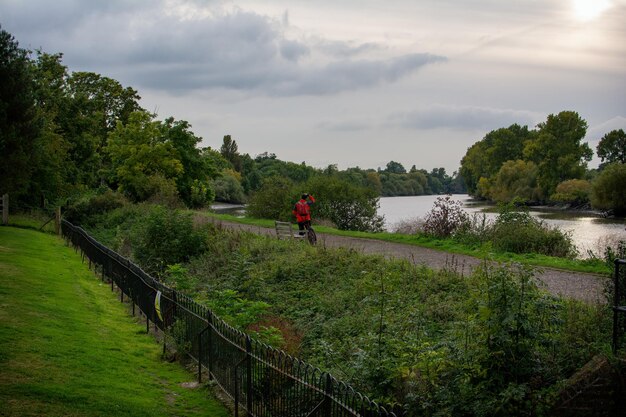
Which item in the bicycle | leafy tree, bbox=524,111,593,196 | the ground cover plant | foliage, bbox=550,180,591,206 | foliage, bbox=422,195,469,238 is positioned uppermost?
leafy tree, bbox=524,111,593,196

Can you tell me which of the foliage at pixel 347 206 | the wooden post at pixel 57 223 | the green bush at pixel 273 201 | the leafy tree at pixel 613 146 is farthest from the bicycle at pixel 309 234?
the leafy tree at pixel 613 146

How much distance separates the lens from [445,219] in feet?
73.8

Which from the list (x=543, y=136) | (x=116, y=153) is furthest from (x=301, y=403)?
(x=543, y=136)

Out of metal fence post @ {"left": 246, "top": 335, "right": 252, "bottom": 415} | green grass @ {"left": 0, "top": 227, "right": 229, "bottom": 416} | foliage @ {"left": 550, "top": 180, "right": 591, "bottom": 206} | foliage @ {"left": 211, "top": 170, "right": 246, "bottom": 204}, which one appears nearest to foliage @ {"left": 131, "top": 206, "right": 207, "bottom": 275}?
green grass @ {"left": 0, "top": 227, "right": 229, "bottom": 416}

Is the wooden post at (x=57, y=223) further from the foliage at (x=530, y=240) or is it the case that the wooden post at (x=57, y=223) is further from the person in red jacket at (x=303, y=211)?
the foliage at (x=530, y=240)

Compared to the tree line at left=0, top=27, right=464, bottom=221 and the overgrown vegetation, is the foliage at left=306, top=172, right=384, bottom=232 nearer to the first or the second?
the tree line at left=0, top=27, right=464, bottom=221

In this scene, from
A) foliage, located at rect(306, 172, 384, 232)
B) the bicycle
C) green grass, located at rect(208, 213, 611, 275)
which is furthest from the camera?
foliage, located at rect(306, 172, 384, 232)

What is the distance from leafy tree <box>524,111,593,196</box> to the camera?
77625 millimetres

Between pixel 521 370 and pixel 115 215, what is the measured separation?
2864 centimetres

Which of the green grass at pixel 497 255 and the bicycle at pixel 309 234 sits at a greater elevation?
the bicycle at pixel 309 234

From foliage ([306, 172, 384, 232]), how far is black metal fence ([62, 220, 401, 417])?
20058 millimetres

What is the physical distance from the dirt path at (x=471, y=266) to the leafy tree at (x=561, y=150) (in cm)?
6134

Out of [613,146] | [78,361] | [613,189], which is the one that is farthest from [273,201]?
[613,146]

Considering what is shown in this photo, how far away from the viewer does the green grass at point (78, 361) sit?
25.3ft
